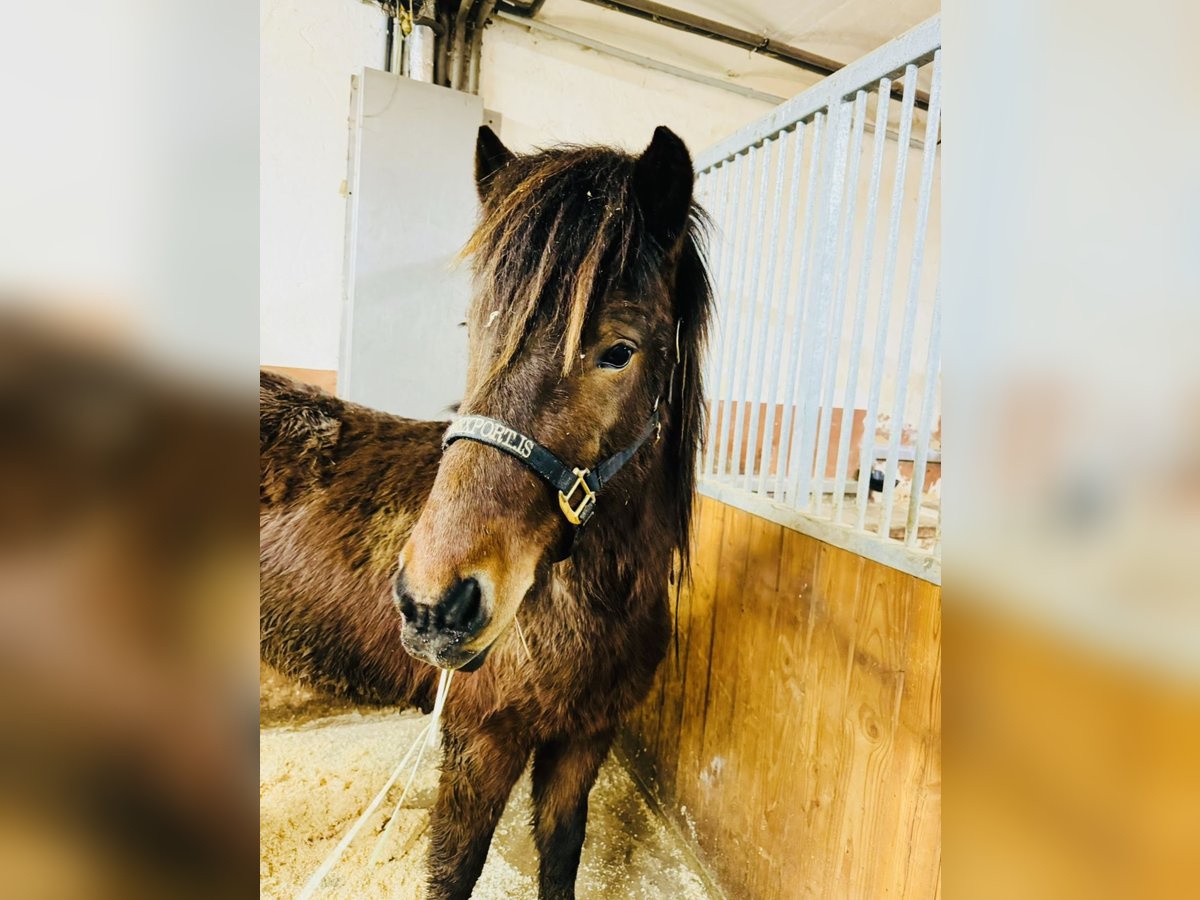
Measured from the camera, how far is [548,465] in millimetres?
583

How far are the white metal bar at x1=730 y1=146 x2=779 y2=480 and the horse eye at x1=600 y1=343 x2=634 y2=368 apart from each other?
1.29 ft

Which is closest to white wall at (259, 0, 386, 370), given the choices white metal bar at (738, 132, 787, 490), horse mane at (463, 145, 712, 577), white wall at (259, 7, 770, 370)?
white wall at (259, 7, 770, 370)

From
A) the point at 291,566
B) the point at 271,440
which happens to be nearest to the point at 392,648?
the point at 291,566

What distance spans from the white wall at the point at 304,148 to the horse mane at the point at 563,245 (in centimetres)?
38

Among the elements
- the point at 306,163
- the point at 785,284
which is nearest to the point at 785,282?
the point at 785,284

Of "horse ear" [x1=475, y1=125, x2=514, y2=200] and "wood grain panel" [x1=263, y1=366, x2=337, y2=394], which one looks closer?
"horse ear" [x1=475, y1=125, x2=514, y2=200]

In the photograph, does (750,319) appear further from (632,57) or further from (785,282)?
(632,57)

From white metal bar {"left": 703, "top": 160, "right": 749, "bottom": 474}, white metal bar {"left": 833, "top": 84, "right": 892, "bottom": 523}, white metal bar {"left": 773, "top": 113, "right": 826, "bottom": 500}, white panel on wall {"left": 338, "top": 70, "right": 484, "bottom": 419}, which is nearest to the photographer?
white metal bar {"left": 833, "top": 84, "right": 892, "bottom": 523}

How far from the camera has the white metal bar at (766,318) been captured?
924 millimetres

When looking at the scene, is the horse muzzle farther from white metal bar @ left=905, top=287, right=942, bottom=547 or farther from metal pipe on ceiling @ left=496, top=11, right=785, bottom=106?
metal pipe on ceiling @ left=496, top=11, right=785, bottom=106

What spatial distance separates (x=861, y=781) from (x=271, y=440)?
39.5 inches

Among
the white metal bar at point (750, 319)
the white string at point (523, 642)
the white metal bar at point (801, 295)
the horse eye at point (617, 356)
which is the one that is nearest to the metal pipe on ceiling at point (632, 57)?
the white metal bar at point (750, 319)

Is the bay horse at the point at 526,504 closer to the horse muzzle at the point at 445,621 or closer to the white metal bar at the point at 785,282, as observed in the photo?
the horse muzzle at the point at 445,621

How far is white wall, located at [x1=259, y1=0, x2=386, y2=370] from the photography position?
906mm
